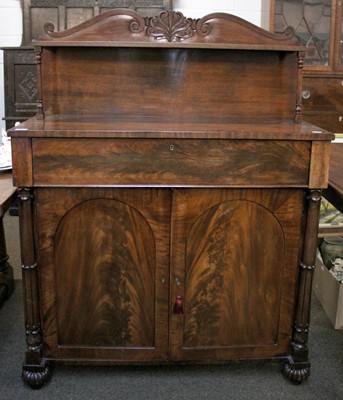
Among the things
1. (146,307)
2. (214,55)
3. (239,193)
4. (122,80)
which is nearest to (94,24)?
(122,80)

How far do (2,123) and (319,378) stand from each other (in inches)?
119

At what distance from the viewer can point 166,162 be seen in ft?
5.41

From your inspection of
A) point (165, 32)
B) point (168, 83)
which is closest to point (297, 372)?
point (168, 83)

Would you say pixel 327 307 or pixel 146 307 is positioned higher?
pixel 146 307

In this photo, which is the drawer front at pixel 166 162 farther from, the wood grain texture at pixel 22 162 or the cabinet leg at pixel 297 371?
the cabinet leg at pixel 297 371

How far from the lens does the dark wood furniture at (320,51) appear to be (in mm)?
3348

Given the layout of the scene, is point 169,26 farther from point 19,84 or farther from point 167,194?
point 19,84

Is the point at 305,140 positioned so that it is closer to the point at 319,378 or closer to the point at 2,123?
the point at 319,378

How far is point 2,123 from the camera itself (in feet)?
13.1

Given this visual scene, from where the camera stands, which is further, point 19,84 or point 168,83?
point 19,84

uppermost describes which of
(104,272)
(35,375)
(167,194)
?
(167,194)

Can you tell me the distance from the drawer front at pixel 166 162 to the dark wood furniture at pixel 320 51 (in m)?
1.81

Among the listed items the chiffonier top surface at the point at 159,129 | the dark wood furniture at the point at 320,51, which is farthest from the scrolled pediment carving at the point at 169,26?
the dark wood furniture at the point at 320,51

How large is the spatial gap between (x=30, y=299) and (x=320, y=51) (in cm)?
254
